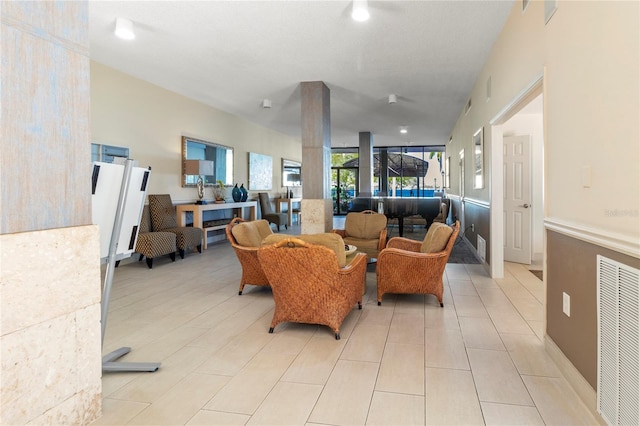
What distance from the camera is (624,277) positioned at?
5.30 feet

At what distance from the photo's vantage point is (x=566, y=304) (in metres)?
2.36

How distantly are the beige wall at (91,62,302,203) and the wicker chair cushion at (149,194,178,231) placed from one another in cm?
26

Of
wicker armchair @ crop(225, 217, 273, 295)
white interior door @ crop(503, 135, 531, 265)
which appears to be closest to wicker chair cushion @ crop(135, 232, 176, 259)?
wicker armchair @ crop(225, 217, 273, 295)

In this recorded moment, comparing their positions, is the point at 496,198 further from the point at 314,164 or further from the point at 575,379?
the point at 575,379

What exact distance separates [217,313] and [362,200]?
236 inches

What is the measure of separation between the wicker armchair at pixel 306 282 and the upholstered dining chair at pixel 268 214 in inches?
271

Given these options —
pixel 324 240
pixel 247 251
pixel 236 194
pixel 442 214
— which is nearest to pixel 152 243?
pixel 247 251

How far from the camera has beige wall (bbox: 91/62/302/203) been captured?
5.55 metres

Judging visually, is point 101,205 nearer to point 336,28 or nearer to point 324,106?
point 336,28

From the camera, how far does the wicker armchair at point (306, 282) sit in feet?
9.41

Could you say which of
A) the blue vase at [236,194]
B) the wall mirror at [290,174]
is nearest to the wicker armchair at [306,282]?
the blue vase at [236,194]

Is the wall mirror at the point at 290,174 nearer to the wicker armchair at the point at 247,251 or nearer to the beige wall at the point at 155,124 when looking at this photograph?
the beige wall at the point at 155,124

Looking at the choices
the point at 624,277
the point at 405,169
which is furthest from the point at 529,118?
the point at 405,169

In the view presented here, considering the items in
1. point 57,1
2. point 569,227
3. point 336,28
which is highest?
point 336,28
